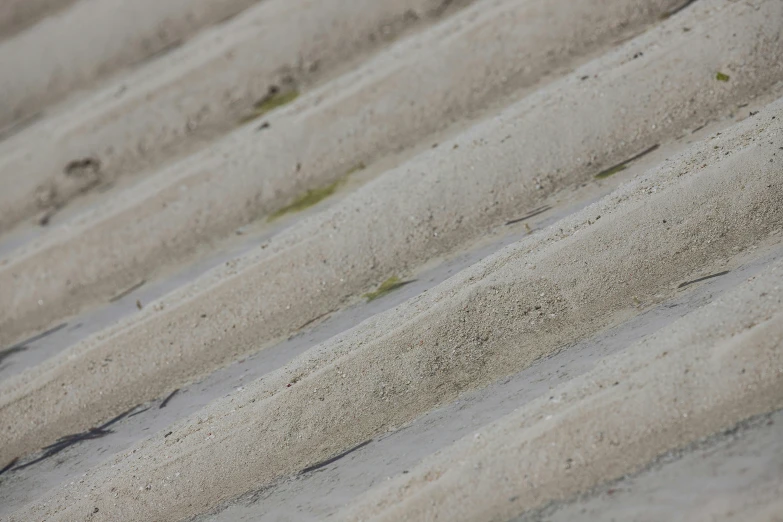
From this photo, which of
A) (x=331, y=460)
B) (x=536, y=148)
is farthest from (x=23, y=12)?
(x=331, y=460)

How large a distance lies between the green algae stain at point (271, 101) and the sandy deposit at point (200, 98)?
153mm

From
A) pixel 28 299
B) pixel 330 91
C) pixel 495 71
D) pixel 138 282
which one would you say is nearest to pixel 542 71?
pixel 495 71

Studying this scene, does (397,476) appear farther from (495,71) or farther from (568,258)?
(495,71)

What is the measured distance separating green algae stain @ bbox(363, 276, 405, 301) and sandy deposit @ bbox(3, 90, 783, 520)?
4.93 feet

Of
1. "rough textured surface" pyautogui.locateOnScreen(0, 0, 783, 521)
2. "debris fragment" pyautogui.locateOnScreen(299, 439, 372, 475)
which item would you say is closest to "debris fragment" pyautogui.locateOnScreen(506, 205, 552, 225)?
"rough textured surface" pyautogui.locateOnScreen(0, 0, 783, 521)

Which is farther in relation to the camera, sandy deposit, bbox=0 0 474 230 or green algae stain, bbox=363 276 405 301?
sandy deposit, bbox=0 0 474 230

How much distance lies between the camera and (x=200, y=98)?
21641 millimetres

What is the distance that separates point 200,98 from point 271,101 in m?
2.18

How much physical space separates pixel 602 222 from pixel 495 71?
7122 millimetres

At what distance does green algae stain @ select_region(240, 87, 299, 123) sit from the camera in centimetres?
2114

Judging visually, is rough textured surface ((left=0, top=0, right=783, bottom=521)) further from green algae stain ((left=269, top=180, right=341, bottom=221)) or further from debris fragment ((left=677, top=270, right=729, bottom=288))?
debris fragment ((left=677, top=270, right=729, bottom=288))

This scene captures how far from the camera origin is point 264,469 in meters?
11.9

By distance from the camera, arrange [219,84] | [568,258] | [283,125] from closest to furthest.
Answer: [568,258] → [283,125] → [219,84]

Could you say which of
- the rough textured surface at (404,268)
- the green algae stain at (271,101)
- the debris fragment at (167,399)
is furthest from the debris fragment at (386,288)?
the green algae stain at (271,101)
